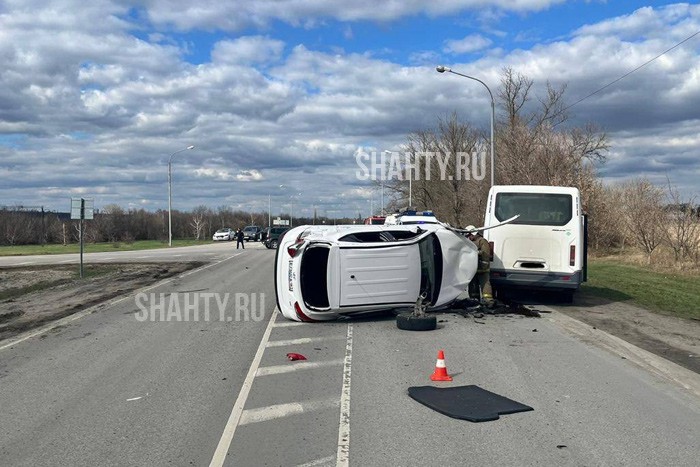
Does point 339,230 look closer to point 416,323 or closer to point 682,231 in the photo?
point 416,323

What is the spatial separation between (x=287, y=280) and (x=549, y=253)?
18.9ft

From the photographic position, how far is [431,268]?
40.3 ft

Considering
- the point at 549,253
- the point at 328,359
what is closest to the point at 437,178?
the point at 549,253

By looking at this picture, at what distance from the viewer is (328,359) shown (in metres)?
8.53

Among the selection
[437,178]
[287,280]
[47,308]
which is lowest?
[47,308]

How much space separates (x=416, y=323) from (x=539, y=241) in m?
4.40

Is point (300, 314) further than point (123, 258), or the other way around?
point (123, 258)

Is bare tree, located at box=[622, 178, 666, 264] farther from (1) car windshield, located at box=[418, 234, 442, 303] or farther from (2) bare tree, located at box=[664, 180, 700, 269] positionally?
(1) car windshield, located at box=[418, 234, 442, 303]

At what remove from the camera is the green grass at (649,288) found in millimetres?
14061

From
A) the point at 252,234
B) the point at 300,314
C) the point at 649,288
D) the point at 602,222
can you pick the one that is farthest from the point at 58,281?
the point at 252,234

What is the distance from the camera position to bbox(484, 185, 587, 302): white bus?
13523mm

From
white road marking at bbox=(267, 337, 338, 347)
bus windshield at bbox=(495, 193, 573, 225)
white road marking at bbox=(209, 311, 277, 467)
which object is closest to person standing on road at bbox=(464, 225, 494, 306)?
bus windshield at bbox=(495, 193, 573, 225)

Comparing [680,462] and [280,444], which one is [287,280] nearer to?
[280,444]

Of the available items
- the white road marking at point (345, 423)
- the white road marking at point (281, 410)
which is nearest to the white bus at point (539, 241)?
the white road marking at point (345, 423)
